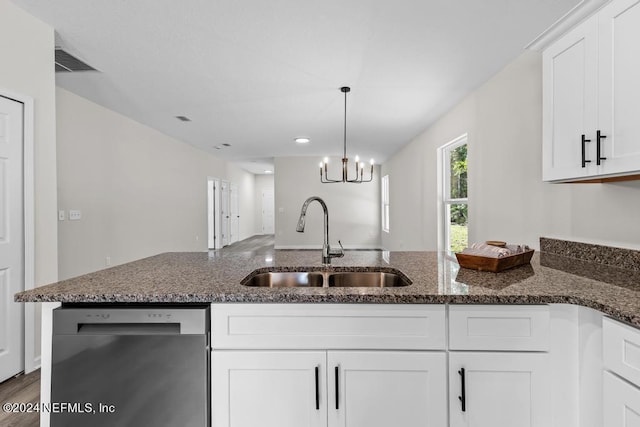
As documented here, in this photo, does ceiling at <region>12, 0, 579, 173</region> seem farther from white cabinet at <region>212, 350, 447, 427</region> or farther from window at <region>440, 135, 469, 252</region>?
white cabinet at <region>212, 350, 447, 427</region>

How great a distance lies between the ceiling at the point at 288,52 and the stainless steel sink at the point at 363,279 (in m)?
1.66

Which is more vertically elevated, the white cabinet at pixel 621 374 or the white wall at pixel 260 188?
the white wall at pixel 260 188

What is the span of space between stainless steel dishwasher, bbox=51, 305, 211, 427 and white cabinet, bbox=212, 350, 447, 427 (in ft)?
0.31

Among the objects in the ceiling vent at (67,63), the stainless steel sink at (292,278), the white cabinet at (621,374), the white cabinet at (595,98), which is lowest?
the white cabinet at (621,374)

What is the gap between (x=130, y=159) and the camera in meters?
4.91

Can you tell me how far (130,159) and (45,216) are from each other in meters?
2.70

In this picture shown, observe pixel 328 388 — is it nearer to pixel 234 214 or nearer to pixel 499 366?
pixel 499 366

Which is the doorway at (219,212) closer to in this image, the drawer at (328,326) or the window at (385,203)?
the window at (385,203)

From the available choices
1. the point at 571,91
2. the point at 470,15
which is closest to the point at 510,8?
the point at 470,15

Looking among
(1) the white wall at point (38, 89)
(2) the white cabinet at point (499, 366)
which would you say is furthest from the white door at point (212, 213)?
(2) the white cabinet at point (499, 366)

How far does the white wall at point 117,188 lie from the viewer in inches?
148

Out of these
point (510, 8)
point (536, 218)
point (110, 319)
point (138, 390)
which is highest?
point (510, 8)

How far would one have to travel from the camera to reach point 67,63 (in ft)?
9.75

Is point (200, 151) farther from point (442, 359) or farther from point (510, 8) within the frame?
point (442, 359)
